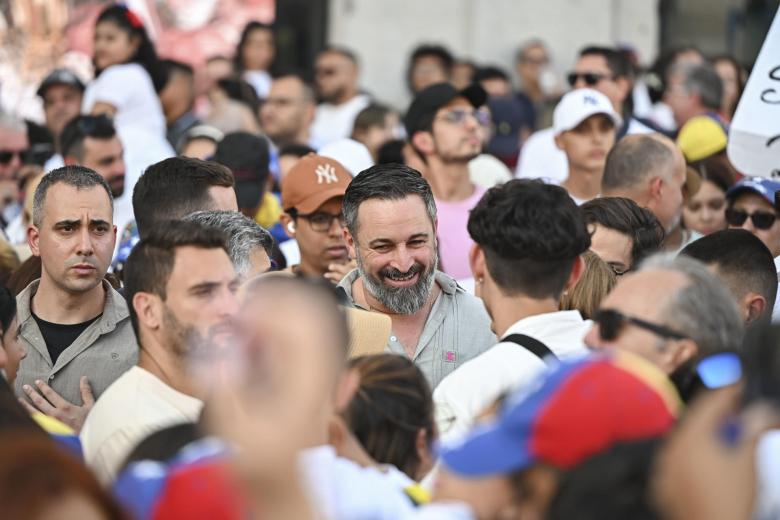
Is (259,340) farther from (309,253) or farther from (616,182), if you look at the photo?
(616,182)

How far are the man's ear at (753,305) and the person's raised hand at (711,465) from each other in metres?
3.10

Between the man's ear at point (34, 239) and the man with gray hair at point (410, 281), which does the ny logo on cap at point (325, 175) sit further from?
the man's ear at point (34, 239)

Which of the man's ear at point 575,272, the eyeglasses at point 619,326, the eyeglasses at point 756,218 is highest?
the eyeglasses at point 619,326

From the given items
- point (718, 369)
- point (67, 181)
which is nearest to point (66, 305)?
point (67, 181)

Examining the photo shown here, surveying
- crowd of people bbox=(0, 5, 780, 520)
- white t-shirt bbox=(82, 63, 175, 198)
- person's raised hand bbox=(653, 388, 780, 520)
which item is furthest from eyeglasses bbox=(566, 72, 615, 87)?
person's raised hand bbox=(653, 388, 780, 520)

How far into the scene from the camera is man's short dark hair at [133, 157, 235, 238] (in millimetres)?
6340

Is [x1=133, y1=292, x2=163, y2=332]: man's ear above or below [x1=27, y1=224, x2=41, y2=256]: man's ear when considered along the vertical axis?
above

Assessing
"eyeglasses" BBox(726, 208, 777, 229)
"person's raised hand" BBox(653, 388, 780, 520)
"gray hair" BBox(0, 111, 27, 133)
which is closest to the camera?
"person's raised hand" BBox(653, 388, 780, 520)

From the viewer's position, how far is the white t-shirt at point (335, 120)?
39.8ft

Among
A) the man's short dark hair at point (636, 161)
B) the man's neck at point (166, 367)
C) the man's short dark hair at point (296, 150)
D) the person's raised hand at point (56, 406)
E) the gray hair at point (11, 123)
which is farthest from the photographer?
the gray hair at point (11, 123)

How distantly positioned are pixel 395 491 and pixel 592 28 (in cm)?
1147

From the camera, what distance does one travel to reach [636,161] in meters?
7.52

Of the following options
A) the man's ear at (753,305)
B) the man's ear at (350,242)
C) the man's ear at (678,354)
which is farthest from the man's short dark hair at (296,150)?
the man's ear at (678,354)

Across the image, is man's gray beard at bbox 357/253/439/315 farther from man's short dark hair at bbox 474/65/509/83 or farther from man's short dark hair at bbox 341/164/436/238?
man's short dark hair at bbox 474/65/509/83
